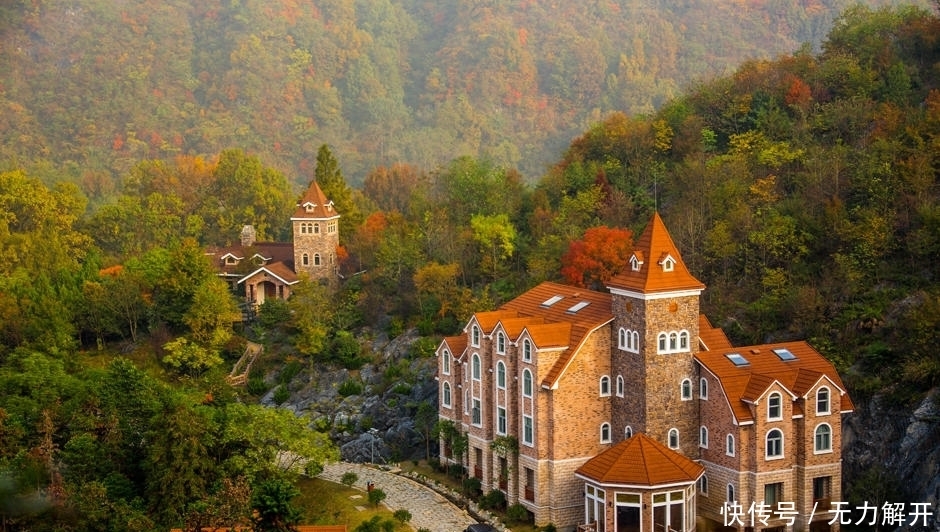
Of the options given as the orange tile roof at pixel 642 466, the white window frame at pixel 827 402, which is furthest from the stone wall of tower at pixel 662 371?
the white window frame at pixel 827 402

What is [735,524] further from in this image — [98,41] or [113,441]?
[98,41]

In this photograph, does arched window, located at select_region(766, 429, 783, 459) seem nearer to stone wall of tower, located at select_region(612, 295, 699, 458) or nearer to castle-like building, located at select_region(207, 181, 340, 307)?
stone wall of tower, located at select_region(612, 295, 699, 458)

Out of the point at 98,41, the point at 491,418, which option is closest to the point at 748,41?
the point at 98,41

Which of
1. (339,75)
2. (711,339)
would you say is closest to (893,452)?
(711,339)

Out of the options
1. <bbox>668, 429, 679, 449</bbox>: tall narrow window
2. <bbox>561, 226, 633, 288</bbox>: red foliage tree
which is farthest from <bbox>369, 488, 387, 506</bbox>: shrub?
<bbox>561, 226, 633, 288</bbox>: red foliage tree

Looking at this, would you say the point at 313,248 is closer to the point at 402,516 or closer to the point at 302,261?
the point at 302,261
